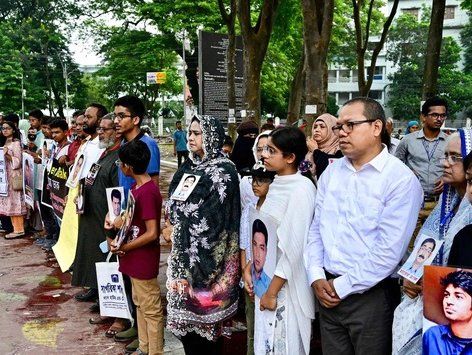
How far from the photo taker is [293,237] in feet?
9.64

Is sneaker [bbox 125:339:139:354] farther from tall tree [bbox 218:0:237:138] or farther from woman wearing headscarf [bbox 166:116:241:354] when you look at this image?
tall tree [bbox 218:0:237:138]

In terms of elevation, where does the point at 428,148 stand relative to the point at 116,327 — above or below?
above

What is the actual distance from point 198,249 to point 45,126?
5.54 metres

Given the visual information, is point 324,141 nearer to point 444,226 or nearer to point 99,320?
point 444,226

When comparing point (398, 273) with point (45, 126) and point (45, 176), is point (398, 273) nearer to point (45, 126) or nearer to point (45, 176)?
point (45, 176)

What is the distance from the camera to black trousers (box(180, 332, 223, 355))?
11.6 ft

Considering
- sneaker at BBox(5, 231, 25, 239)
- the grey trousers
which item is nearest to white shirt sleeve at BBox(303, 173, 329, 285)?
the grey trousers

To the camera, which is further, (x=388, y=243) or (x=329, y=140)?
(x=329, y=140)

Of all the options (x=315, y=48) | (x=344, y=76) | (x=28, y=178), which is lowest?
(x=28, y=178)

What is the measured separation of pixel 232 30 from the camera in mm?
11938

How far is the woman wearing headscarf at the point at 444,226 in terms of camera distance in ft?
7.89

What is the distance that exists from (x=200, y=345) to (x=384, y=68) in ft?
195

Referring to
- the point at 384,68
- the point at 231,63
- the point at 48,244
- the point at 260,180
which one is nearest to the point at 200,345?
the point at 260,180

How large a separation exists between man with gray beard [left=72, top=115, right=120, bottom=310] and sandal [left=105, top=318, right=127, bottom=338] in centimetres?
63
